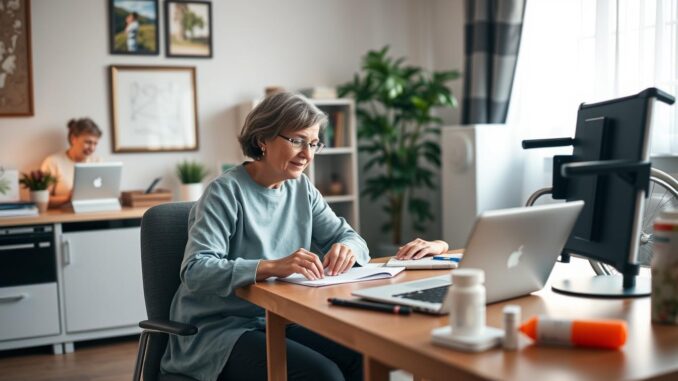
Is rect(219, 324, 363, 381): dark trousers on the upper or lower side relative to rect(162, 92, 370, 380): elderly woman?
lower

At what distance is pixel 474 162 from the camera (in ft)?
14.1

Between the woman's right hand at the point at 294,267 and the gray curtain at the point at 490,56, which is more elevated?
the gray curtain at the point at 490,56

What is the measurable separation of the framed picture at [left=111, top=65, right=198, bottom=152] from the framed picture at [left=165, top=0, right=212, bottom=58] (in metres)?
0.12

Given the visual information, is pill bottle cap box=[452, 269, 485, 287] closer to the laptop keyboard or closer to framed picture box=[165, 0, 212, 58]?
the laptop keyboard

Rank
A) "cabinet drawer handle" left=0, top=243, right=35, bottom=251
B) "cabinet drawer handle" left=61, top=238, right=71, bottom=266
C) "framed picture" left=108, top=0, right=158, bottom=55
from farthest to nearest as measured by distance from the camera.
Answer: "framed picture" left=108, top=0, right=158, bottom=55, "cabinet drawer handle" left=61, top=238, right=71, bottom=266, "cabinet drawer handle" left=0, top=243, right=35, bottom=251

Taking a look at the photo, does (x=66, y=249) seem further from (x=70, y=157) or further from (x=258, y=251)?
(x=258, y=251)

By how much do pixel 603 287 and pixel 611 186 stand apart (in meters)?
0.23

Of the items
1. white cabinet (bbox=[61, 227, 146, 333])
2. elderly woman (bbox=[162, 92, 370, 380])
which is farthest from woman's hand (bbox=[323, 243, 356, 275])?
white cabinet (bbox=[61, 227, 146, 333])

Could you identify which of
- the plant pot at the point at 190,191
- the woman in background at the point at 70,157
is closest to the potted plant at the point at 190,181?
the plant pot at the point at 190,191

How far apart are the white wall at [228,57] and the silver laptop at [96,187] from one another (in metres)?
0.45

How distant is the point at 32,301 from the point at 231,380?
7.86ft

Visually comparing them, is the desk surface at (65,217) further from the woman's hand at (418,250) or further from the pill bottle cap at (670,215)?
the pill bottle cap at (670,215)

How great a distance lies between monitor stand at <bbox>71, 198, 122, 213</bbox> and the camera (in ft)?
13.3

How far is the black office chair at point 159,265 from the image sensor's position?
2.05 m
